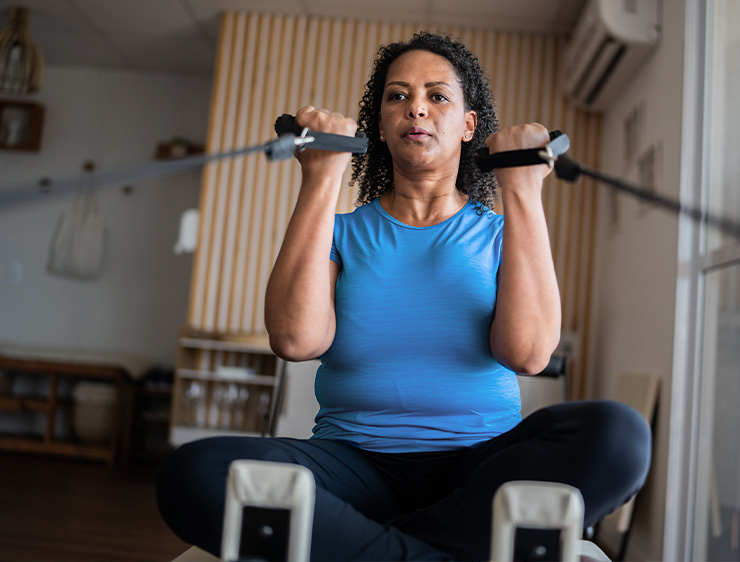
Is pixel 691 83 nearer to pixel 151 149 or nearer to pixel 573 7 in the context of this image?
pixel 573 7

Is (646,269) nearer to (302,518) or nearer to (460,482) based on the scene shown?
(460,482)

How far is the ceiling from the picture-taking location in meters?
3.94

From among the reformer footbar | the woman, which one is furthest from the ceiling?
the reformer footbar

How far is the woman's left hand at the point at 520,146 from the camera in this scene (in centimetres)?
102

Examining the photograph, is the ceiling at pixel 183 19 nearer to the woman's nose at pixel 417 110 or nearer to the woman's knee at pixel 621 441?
the woman's nose at pixel 417 110

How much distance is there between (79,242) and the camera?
499 cm

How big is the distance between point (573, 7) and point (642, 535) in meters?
2.61

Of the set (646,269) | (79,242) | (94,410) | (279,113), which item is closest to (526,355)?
(646,269)

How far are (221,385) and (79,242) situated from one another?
1.68 m

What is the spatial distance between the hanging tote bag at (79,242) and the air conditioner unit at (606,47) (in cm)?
323

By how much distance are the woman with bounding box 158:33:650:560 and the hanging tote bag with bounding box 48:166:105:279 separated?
410 cm

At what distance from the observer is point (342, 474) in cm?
108

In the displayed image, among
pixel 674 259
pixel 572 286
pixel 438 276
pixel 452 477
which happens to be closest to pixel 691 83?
pixel 674 259

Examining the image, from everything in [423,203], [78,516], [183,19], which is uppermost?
[183,19]
